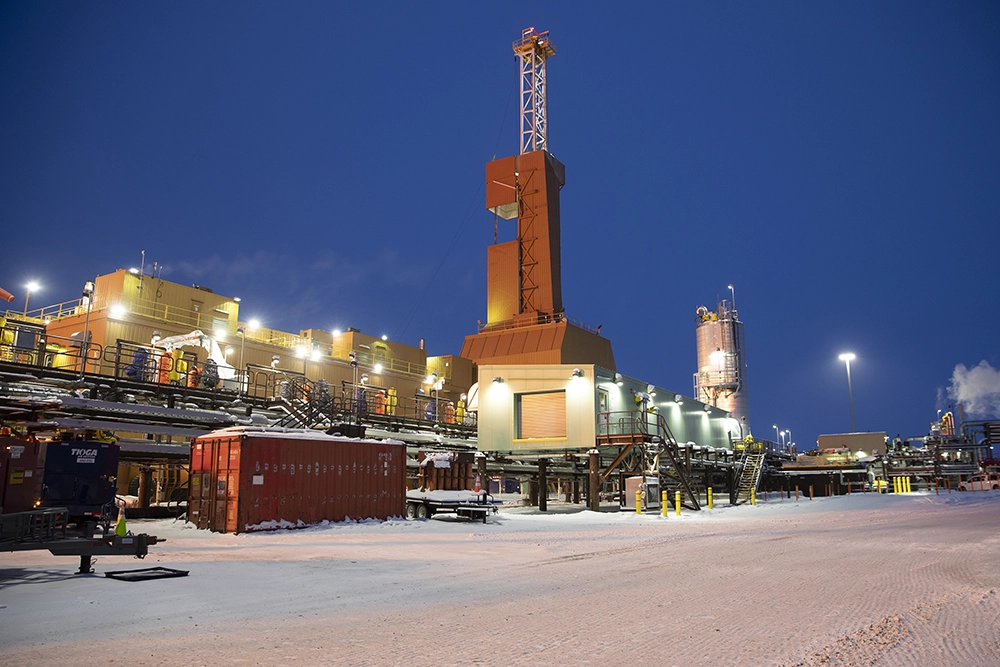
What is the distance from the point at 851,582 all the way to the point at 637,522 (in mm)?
13876

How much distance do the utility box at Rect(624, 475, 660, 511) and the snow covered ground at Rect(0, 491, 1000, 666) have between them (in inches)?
512

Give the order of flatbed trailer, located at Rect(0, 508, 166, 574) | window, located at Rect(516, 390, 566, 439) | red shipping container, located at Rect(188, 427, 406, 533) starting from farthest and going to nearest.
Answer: window, located at Rect(516, 390, 566, 439) < red shipping container, located at Rect(188, 427, 406, 533) < flatbed trailer, located at Rect(0, 508, 166, 574)

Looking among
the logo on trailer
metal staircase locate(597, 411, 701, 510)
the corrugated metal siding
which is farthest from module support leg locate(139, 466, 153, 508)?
the corrugated metal siding

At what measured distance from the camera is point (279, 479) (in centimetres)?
1828

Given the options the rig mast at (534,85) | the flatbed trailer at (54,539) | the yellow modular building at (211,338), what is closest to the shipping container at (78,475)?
the flatbed trailer at (54,539)

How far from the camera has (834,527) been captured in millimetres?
18812

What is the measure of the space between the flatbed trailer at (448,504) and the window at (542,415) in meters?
9.51

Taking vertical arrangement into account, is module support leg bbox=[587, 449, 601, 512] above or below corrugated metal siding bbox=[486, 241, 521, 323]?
below

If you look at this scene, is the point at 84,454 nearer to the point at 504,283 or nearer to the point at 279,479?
the point at 279,479

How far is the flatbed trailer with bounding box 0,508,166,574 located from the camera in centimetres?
898

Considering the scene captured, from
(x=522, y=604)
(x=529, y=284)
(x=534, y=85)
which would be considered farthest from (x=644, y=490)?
(x=534, y=85)

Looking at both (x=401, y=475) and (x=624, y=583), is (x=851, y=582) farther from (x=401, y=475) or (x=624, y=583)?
(x=401, y=475)

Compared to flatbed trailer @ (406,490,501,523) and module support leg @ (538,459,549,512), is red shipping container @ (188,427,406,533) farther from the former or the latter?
module support leg @ (538,459,549,512)

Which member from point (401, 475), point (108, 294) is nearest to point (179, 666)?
point (401, 475)
